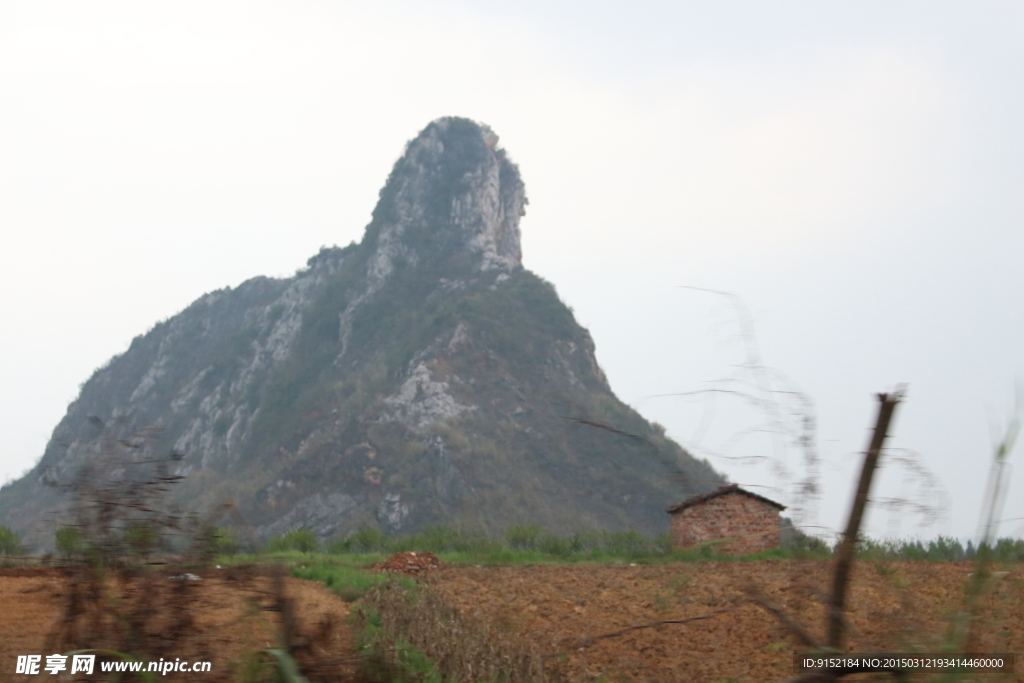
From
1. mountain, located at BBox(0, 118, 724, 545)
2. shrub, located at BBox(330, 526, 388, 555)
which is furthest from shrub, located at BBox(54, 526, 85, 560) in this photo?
mountain, located at BBox(0, 118, 724, 545)

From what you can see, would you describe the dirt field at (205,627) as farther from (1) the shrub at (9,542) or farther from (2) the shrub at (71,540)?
(1) the shrub at (9,542)

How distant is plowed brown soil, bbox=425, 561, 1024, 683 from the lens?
7.22ft

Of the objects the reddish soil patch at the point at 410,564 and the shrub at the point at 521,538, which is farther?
the shrub at the point at 521,538

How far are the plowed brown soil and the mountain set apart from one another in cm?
1939

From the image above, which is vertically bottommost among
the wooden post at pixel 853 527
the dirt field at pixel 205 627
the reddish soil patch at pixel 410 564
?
the reddish soil patch at pixel 410 564

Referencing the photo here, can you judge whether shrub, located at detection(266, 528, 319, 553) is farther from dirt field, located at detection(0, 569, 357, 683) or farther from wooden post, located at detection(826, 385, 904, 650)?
wooden post, located at detection(826, 385, 904, 650)

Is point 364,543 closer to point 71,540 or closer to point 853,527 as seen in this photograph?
point 71,540

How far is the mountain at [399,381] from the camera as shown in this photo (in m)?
54.3

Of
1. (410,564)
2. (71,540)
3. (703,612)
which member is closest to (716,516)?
(410,564)

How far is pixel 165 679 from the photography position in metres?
2.92

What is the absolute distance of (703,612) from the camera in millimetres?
10594

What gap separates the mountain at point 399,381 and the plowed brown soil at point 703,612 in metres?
19.4

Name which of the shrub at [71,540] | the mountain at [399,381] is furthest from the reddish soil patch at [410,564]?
the shrub at [71,540]

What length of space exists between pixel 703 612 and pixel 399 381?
194ft
